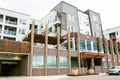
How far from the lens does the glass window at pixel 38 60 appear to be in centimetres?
2509

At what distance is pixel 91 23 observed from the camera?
46.3 metres

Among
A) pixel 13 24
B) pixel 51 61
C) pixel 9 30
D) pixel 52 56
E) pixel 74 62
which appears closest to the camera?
pixel 51 61

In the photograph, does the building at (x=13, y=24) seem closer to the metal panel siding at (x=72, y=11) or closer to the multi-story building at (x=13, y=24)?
the multi-story building at (x=13, y=24)

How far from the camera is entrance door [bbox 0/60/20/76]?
29.3 m

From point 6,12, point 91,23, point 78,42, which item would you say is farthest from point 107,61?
point 6,12

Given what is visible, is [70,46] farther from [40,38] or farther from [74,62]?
[40,38]

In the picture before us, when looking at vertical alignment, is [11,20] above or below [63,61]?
above

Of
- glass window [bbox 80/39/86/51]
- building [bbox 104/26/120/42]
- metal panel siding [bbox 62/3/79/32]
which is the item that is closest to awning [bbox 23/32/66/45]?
glass window [bbox 80/39/86/51]

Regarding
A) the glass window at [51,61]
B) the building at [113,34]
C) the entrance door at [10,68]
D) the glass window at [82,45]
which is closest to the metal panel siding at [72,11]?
the glass window at [82,45]

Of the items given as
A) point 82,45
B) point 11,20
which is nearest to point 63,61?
point 82,45

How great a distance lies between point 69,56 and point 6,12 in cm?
2235

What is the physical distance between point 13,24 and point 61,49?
19.4m

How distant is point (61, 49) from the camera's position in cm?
2905

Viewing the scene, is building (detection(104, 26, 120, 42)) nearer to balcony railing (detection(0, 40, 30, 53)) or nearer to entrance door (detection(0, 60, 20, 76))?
entrance door (detection(0, 60, 20, 76))
